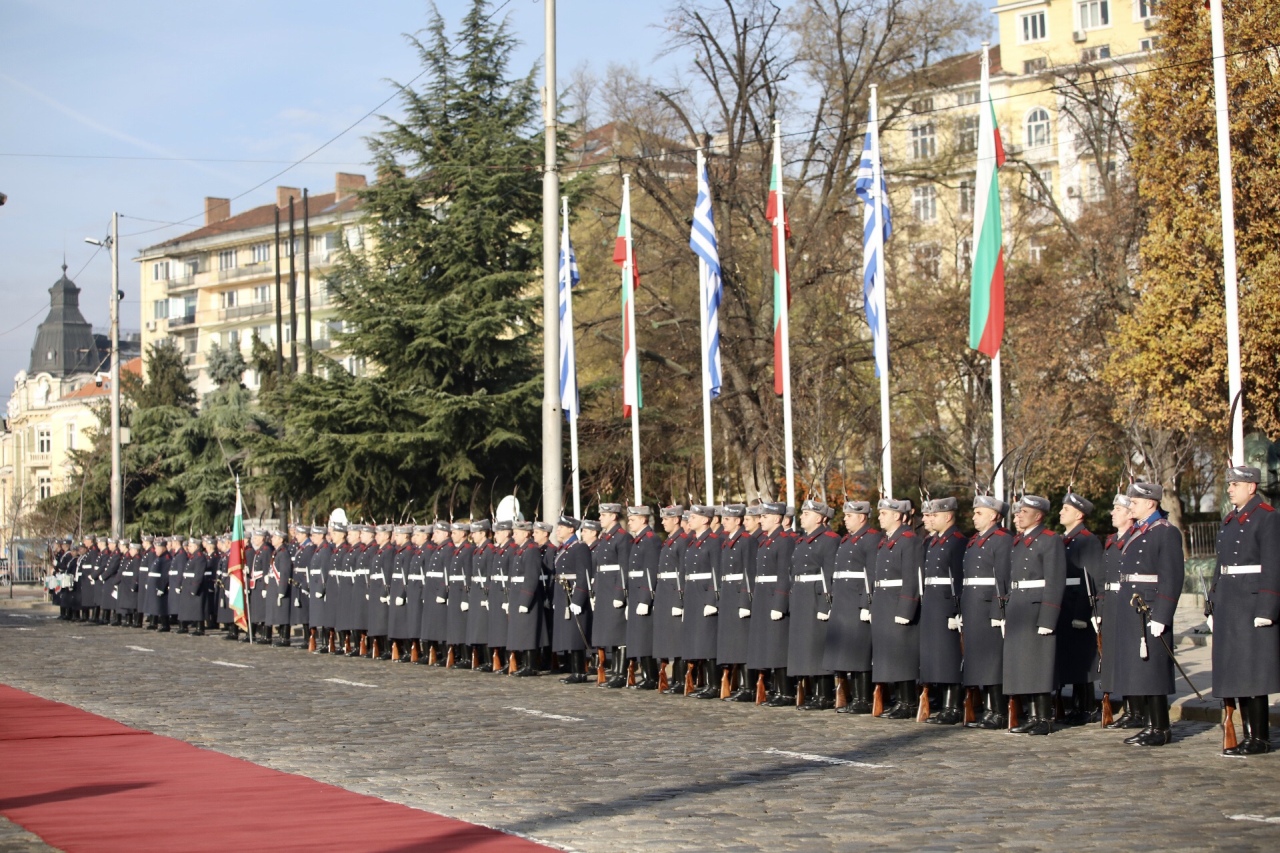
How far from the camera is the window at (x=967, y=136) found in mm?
41875

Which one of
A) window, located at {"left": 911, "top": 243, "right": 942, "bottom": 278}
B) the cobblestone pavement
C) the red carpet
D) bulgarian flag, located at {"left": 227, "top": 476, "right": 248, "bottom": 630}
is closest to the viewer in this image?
the red carpet

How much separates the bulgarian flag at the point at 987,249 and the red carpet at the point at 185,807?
870cm

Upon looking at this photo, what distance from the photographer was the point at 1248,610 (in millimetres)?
11055

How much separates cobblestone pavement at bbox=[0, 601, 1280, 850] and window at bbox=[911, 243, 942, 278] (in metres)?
26.5

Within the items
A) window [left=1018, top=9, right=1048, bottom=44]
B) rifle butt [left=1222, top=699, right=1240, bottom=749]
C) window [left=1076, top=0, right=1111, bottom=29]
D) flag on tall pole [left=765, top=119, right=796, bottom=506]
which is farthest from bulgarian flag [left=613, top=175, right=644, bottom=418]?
window [left=1018, top=9, right=1048, bottom=44]

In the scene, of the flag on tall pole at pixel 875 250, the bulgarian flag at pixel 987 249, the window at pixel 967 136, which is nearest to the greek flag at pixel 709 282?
the flag on tall pole at pixel 875 250

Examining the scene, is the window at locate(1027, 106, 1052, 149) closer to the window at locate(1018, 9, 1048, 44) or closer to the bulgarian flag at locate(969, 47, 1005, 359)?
Answer: the window at locate(1018, 9, 1048, 44)

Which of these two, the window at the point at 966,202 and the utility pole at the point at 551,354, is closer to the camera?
the utility pole at the point at 551,354

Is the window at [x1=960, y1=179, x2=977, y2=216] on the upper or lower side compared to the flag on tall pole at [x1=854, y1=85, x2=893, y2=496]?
upper

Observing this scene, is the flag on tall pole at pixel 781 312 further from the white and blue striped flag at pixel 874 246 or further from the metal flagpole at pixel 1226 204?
the metal flagpole at pixel 1226 204

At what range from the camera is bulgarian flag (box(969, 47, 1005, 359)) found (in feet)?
53.2

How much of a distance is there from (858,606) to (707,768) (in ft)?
13.0

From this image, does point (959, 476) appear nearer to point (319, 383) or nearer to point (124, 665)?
point (319, 383)

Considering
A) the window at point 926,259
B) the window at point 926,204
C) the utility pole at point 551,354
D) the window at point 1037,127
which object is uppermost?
the window at point 1037,127
